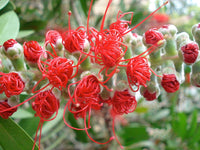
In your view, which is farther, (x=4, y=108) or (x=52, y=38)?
(x=52, y=38)

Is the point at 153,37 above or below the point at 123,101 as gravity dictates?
above

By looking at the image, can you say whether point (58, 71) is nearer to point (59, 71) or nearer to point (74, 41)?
point (59, 71)

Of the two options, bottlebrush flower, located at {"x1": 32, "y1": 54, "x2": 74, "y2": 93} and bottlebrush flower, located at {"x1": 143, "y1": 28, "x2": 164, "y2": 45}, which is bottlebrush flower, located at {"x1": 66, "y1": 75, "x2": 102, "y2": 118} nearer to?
bottlebrush flower, located at {"x1": 32, "y1": 54, "x2": 74, "y2": 93}

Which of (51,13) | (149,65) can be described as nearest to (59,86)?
(149,65)

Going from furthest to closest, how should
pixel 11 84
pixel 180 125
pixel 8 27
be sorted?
pixel 180 125 < pixel 8 27 < pixel 11 84

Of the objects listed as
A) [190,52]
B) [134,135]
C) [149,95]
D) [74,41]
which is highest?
[74,41]

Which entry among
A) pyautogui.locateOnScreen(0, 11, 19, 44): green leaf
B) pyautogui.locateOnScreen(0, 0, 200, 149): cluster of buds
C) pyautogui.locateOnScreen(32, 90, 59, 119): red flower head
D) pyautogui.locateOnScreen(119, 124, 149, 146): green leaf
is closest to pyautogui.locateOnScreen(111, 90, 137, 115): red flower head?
pyautogui.locateOnScreen(0, 0, 200, 149): cluster of buds

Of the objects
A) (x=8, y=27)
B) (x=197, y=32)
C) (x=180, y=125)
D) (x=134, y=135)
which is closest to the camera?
(x=197, y=32)

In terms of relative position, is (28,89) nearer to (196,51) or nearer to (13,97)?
(13,97)

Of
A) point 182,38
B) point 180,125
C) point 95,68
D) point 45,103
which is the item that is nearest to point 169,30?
point 182,38
